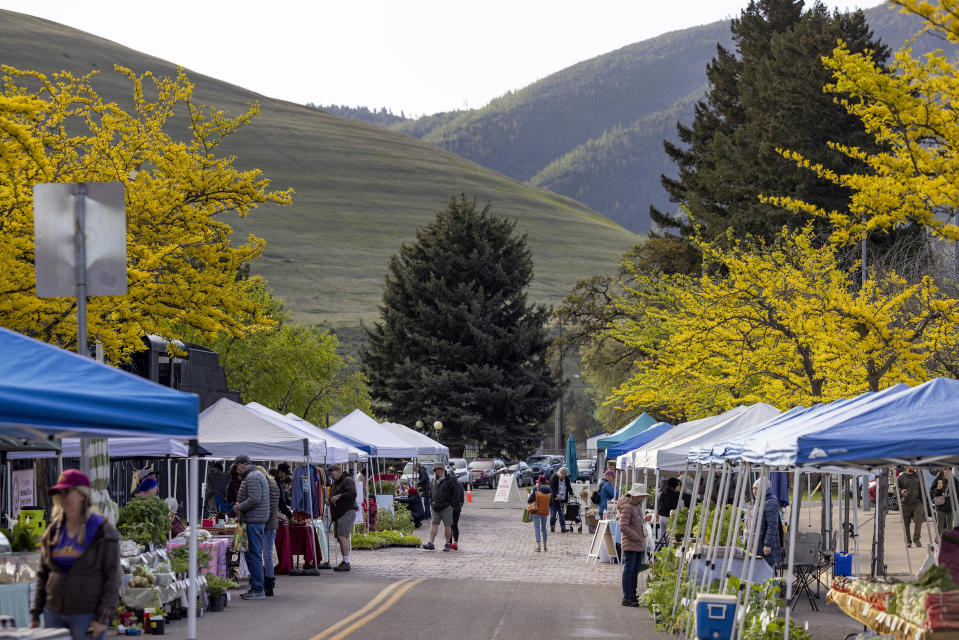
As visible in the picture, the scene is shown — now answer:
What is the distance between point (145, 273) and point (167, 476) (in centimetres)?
1274

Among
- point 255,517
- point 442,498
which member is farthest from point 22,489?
point 442,498

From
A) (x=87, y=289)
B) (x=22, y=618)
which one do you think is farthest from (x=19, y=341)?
(x=22, y=618)

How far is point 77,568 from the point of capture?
311 inches

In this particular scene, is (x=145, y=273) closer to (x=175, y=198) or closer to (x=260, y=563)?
(x=175, y=198)

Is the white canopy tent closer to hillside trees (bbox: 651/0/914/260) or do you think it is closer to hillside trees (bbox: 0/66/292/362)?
hillside trees (bbox: 0/66/292/362)

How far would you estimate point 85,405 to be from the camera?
7.83m

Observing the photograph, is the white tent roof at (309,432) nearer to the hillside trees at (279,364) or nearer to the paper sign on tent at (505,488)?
the paper sign on tent at (505,488)

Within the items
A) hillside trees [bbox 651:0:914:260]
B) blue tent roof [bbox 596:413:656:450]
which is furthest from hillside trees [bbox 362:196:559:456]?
blue tent roof [bbox 596:413:656:450]

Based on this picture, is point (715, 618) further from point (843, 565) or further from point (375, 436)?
point (375, 436)

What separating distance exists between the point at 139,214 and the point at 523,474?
136ft

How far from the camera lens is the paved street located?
46.5ft

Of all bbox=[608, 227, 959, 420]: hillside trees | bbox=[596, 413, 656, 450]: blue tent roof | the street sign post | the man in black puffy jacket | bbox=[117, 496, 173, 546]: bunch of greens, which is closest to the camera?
the street sign post

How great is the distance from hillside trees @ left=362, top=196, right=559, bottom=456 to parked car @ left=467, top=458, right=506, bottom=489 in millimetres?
3023

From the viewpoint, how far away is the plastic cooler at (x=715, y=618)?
12398mm
